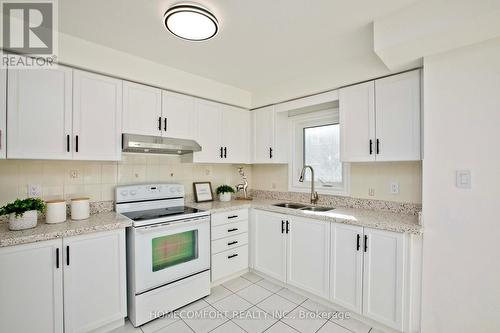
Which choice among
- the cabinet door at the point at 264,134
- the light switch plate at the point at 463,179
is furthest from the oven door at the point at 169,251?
the light switch plate at the point at 463,179

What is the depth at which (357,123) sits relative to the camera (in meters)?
2.32

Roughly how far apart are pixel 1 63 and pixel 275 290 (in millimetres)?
3015

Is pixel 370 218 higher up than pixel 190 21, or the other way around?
pixel 190 21

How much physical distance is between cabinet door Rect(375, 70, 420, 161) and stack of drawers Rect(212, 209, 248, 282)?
1.63 meters

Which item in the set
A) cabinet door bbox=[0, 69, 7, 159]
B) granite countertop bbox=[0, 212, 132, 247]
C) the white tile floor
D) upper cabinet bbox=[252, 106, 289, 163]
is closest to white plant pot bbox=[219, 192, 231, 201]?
upper cabinet bbox=[252, 106, 289, 163]

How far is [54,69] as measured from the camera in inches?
74.2

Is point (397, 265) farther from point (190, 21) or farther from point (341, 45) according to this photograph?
point (190, 21)

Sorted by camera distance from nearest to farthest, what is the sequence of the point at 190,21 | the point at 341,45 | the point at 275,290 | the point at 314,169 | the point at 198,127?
the point at 190,21 → the point at 341,45 → the point at 275,290 → the point at 198,127 → the point at 314,169

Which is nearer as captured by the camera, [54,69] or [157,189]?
[54,69]

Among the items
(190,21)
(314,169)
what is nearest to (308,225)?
(314,169)

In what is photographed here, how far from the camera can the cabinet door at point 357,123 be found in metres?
2.23

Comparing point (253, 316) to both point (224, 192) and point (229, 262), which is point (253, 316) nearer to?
point (229, 262)

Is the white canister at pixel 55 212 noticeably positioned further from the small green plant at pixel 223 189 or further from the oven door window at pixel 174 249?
the small green plant at pixel 223 189

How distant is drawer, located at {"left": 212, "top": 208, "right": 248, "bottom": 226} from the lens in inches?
103
